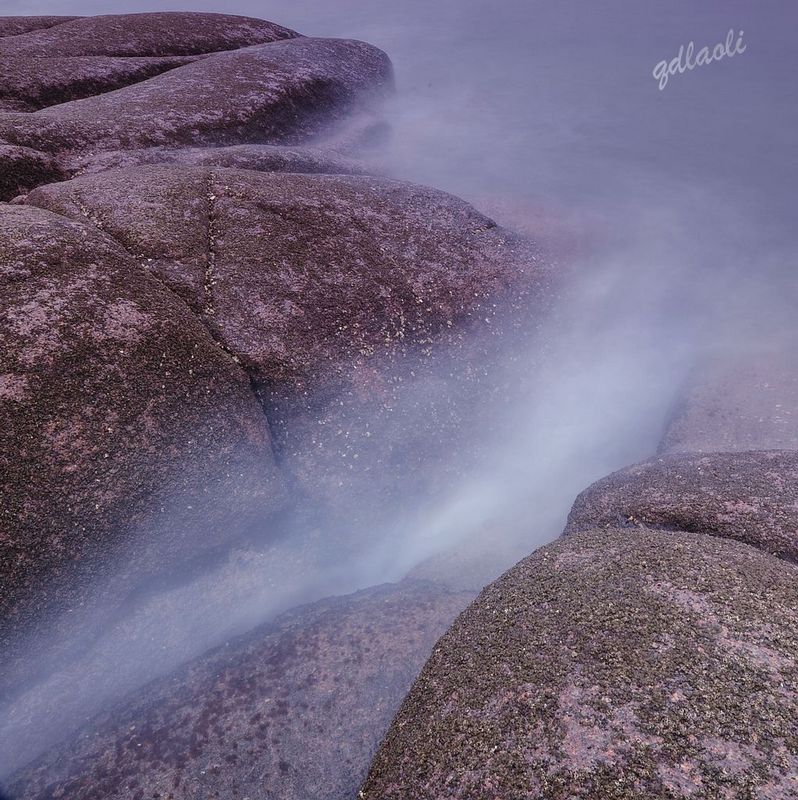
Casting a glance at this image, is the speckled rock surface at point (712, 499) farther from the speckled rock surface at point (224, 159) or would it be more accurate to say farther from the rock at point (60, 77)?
the rock at point (60, 77)

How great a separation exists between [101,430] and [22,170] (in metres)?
4.98

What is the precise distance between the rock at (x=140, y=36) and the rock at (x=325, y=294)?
26.5 ft

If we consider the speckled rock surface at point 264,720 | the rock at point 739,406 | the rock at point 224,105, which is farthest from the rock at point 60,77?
the rock at point 739,406

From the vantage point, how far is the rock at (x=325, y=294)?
18.0ft

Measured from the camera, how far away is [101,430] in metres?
4.27

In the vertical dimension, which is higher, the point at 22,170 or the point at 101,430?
Result: the point at 22,170

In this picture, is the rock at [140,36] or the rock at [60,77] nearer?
the rock at [60,77]

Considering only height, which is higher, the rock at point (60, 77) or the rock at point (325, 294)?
the rock at point (60, 77)

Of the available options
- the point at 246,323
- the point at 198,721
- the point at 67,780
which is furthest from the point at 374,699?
the point at 246,323

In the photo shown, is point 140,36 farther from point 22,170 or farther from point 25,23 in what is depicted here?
point 22,170

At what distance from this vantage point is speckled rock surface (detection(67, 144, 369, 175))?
7664 mm

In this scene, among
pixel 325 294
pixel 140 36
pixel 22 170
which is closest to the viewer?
pixel 325 294

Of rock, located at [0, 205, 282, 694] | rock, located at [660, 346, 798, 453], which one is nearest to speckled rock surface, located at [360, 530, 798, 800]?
rock, located at [0, 205, 282, 694]

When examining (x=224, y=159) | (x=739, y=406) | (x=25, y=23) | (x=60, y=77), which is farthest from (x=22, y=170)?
(x=25, y=23)
